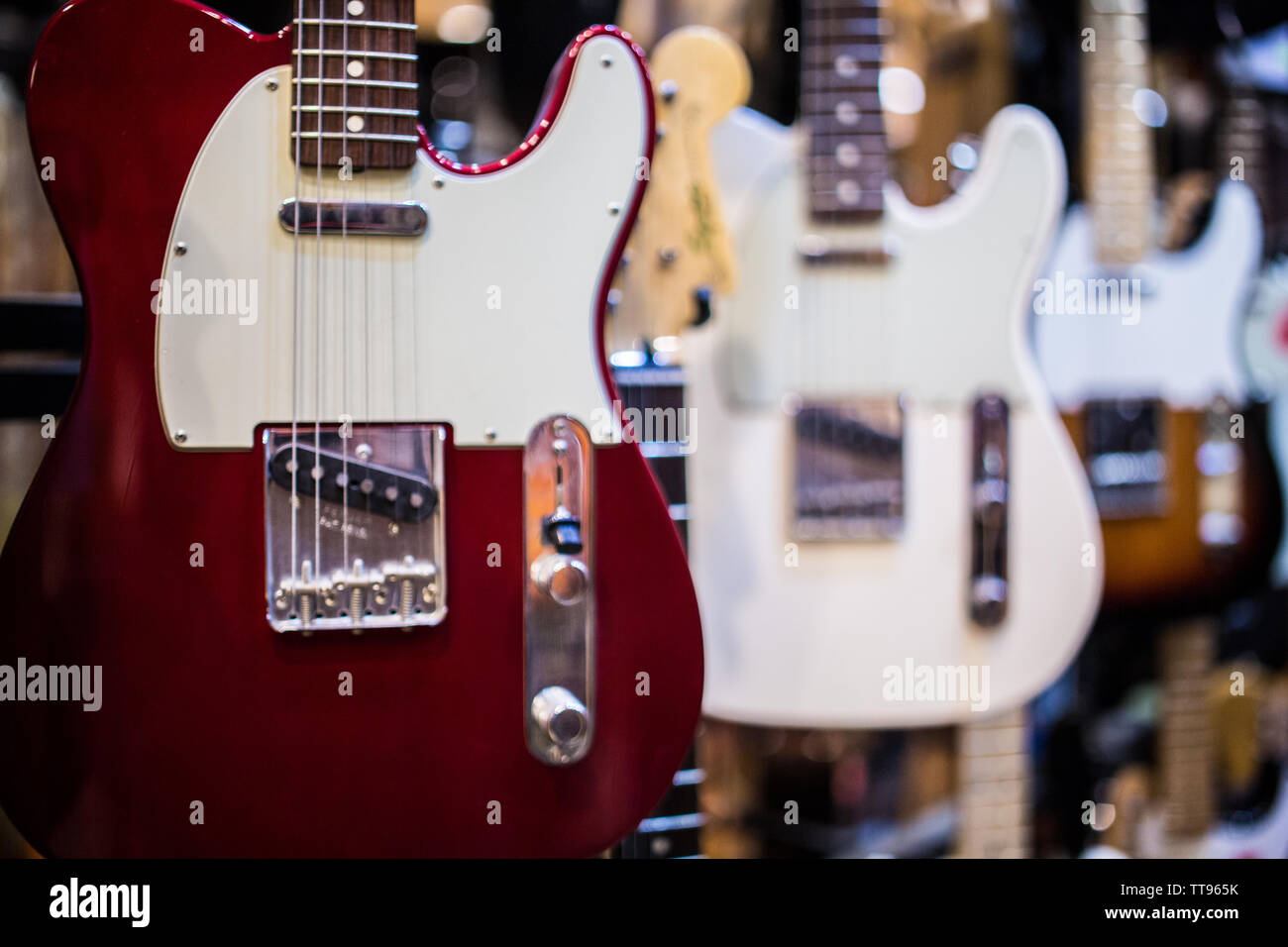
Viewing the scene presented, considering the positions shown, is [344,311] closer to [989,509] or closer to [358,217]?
[358,217]

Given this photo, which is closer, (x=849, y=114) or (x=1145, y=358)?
(x=849, y=114)

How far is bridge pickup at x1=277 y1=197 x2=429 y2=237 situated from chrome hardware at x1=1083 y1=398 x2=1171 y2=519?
0.92 meters

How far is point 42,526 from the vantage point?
776mm

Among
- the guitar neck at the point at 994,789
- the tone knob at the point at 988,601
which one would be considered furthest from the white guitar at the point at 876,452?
the guitar neck at the point at 994,789

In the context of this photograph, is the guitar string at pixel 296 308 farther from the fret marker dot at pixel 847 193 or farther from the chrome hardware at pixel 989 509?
the chrome hardware at pixel 989 509

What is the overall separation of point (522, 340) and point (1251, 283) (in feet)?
3.52

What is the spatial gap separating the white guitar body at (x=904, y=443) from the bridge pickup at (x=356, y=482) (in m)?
0.37

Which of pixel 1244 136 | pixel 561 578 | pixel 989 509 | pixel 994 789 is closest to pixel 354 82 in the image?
pixel 561 578

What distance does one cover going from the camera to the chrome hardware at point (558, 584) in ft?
2.75

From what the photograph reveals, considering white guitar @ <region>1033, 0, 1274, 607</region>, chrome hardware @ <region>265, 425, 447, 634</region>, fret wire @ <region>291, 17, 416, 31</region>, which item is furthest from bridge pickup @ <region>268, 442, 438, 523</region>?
white guitar @ <region>1033, 0, 1274, 607</region>

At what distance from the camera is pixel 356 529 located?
835 mm

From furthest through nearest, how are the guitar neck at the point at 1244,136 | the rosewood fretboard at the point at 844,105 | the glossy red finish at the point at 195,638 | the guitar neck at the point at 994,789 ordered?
the guitar neck at the point at 1244,136
the guitar neck at the point at 994,789
the rosewood fretboard at the point at 844,105
the glossy red finish at the point at 195,638

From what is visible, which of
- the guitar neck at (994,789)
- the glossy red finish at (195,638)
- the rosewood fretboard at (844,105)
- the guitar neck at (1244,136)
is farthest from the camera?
A: the guitar neck at (1244,136)

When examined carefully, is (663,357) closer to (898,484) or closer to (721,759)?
(898,484)
